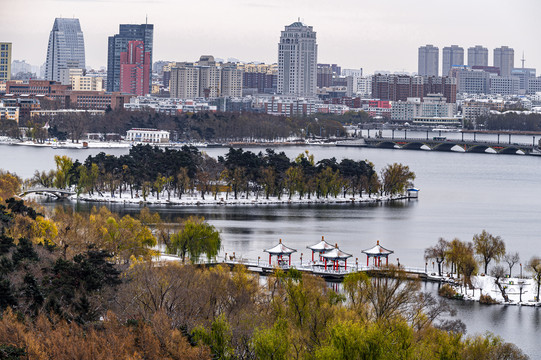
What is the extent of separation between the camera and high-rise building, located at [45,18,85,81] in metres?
104

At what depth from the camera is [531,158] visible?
46.4m

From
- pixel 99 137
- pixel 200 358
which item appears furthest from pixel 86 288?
pixel 99 137

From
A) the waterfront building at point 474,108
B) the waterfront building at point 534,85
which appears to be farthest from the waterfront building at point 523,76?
the waterfront building at point 474,108

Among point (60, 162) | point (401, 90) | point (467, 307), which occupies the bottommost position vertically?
point (467, 307)

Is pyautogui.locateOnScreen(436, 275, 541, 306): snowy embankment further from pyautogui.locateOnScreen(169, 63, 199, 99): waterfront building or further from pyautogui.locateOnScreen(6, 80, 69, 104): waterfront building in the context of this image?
pyautogui.locateOnScreen(169, 63, 199, 99): waterfront building

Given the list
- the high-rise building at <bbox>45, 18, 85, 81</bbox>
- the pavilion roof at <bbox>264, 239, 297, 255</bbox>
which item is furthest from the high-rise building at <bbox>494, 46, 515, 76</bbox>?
the pavilion roof at <bbox>264, 239, 297, 255</bbox>

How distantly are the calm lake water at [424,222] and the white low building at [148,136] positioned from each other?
13.6 metres

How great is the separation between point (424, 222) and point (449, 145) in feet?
92.3

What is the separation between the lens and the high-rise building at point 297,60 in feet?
331

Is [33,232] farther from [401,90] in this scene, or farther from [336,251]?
[401,90]

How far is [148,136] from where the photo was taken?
50.2 meters

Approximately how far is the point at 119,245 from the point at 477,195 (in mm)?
15747

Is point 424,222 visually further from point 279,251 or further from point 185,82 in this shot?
point 185,82

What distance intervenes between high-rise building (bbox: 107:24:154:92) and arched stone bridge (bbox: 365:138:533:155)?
155ft
